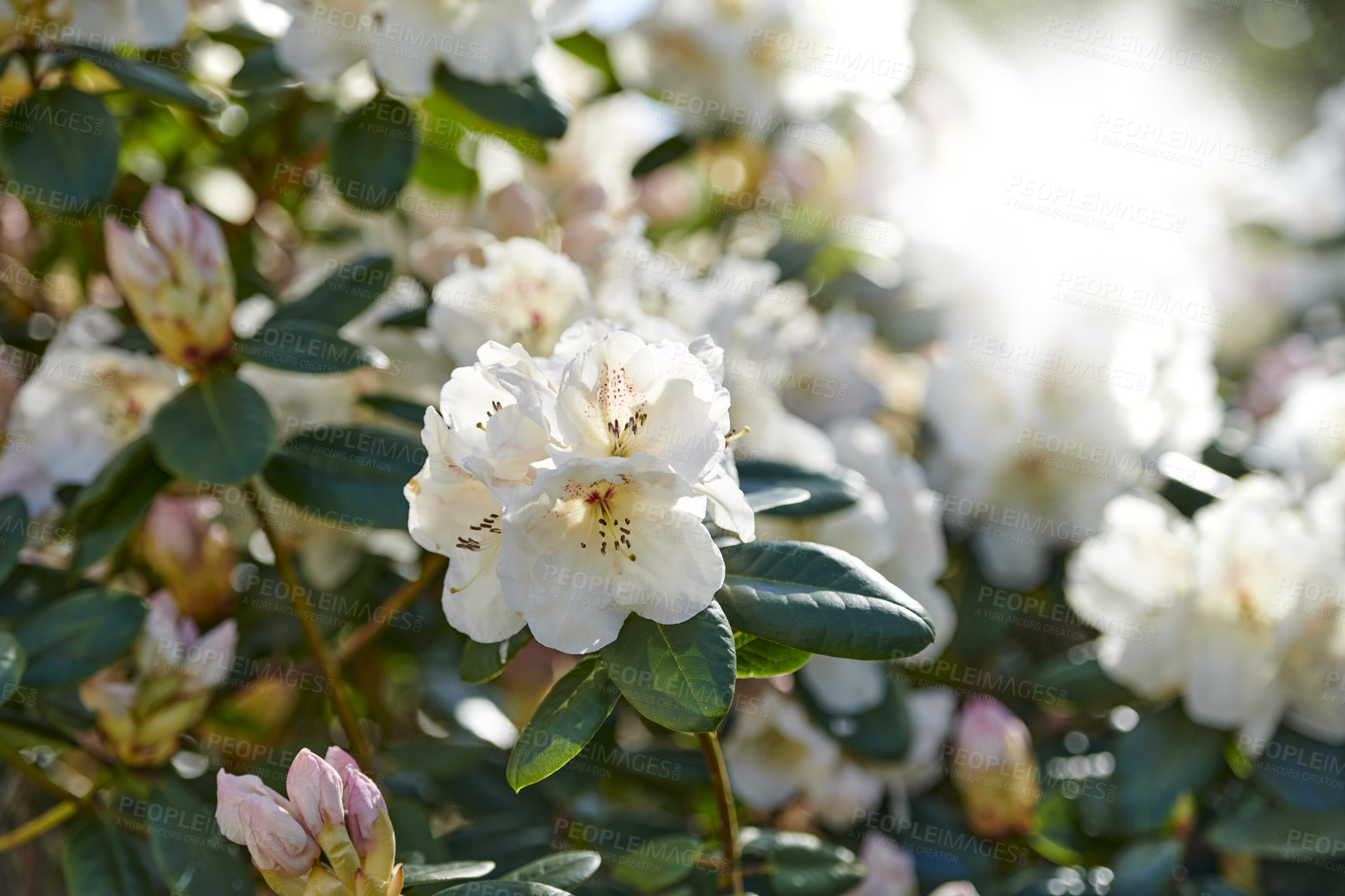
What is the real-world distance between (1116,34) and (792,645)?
1831mm

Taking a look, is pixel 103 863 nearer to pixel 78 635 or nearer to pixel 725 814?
pixel 78 635

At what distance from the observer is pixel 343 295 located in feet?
3.64

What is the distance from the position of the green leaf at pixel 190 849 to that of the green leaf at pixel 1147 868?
35.5 inches

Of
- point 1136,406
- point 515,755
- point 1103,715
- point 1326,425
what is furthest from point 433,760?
point 1326,425

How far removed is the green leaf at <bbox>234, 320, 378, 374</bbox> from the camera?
1.01 m

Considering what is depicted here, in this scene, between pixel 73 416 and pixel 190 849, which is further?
pixel 73 416

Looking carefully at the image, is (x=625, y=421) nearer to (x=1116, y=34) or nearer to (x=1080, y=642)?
(x=1080, y=642)

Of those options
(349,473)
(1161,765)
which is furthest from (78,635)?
(1161,765)

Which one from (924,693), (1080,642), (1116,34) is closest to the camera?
(924,693)

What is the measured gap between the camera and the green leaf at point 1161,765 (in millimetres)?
1219

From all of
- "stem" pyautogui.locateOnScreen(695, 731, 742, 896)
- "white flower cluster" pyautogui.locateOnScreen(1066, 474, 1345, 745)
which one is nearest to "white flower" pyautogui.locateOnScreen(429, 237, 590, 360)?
"stem" pyautogui.locateOnScreen(695, 731, 742, 896)

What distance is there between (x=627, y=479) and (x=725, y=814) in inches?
12.1

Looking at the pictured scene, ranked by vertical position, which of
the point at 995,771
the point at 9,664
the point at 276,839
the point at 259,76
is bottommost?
the point at 995,771

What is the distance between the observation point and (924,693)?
1463 mm
